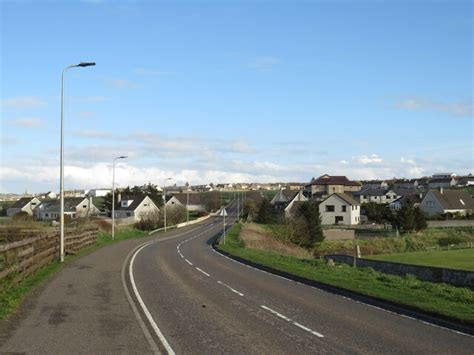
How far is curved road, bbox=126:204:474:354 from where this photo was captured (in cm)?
1005

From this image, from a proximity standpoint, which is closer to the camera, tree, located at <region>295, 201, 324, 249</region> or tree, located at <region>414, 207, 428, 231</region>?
tree, located at <region>295, 201, 324, 249</region>

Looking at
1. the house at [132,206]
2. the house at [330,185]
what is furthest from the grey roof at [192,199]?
the house at [132,206]

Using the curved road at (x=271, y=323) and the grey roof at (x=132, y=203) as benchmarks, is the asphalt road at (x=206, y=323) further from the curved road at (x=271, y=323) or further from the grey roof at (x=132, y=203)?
the grey roof at (x=132, y=203)

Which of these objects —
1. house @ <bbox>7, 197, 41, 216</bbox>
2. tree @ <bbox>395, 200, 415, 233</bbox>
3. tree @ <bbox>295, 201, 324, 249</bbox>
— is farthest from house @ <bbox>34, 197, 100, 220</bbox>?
tree @ <bbox>395, 200, 415, 233</bbox>

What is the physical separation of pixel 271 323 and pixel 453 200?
10931 cm

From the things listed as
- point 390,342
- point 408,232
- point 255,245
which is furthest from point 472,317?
point 408,232

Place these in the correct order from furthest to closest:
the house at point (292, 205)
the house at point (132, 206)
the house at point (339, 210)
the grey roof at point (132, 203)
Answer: the grey roof at point (132, 203) → the house at point (132, 206) → the house at point (339, 210) → the house at point (292, 205)

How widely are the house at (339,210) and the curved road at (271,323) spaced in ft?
283

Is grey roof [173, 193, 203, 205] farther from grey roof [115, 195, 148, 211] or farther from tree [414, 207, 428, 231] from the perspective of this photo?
tree [414, 207, 428, 231]

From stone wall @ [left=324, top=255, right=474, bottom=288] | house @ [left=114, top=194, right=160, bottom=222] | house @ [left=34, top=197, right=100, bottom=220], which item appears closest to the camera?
stone wall @ [left=324, top=255, right=474, bottom=288]

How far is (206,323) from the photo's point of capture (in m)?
12.3

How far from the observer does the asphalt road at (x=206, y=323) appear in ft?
32.8

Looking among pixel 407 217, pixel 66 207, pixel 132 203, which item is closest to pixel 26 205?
pixel 66 207

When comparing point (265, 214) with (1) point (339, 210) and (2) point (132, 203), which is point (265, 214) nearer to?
(1) point (339, 210)
